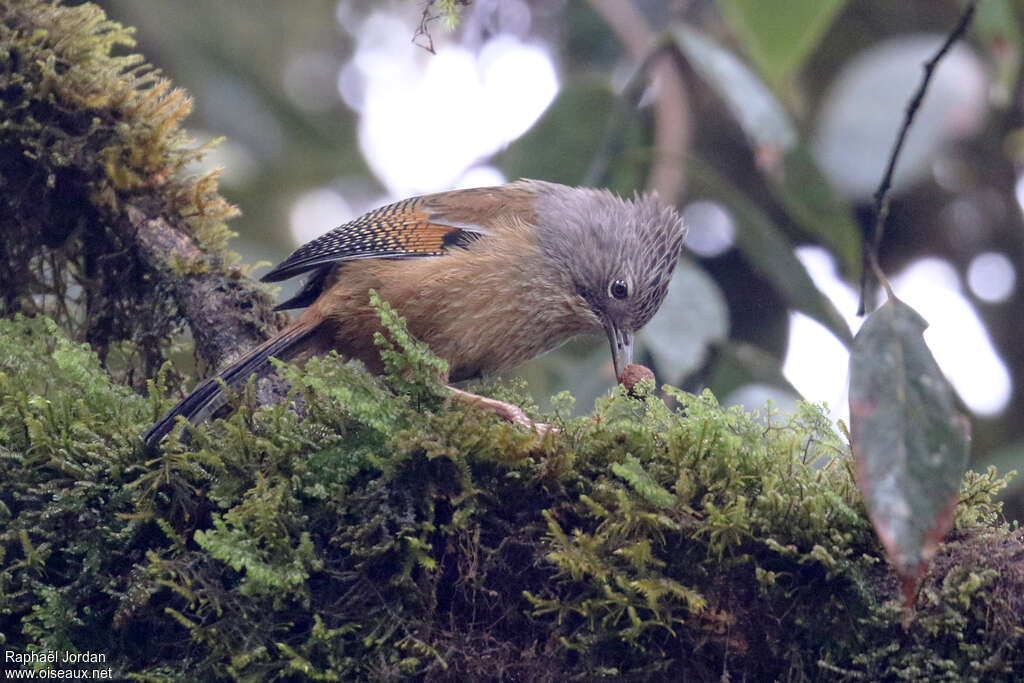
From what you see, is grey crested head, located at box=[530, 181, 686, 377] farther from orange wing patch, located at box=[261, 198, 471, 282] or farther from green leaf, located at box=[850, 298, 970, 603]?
green leaf, located at box=[850, 298, 970, 603]

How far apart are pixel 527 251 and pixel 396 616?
6.68 ft

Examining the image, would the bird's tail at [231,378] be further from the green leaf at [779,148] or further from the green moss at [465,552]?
the green leaf at [779,148]

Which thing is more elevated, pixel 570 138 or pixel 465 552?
pixel 570 138

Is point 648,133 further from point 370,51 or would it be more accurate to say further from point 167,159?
point 370,51

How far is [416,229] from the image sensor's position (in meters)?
4.04

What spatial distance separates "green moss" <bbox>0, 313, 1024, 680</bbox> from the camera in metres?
2.23

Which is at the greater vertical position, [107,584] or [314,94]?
[314,94]

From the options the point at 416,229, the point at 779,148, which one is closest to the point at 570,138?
the point at 779,148

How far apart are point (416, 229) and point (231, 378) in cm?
112

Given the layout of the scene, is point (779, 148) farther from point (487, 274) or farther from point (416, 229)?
point (416, 229)

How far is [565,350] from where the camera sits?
19.5 feet

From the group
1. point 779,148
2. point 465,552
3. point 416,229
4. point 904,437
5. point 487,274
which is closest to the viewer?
point 904,437

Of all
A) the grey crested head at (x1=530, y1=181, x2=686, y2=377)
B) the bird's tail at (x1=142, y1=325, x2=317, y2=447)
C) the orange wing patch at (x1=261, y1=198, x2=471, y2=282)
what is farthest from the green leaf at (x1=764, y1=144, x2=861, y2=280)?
the bird's tail at (x1=142, y1=325, x2=317, y2=447)

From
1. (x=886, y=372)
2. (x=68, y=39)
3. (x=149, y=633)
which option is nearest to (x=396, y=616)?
(x=149, y=633)
